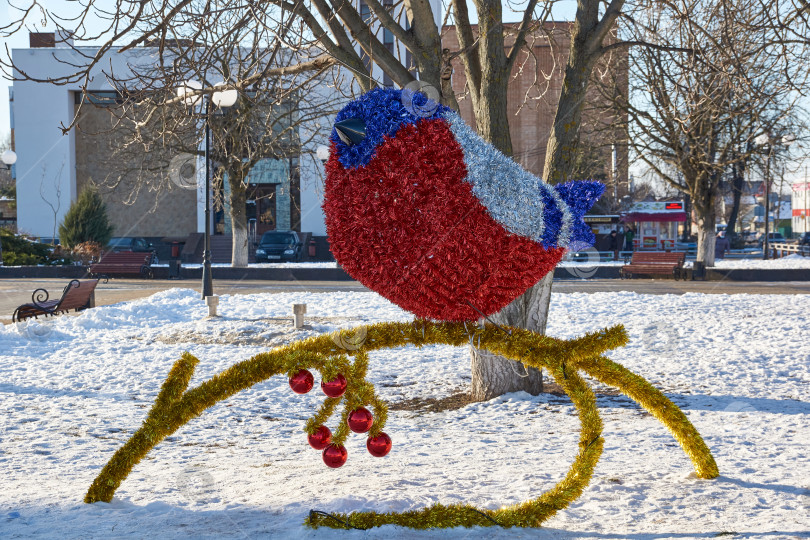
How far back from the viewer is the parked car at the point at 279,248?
3139 cm

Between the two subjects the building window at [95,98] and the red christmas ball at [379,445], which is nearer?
the red christmas ball at [379,445]

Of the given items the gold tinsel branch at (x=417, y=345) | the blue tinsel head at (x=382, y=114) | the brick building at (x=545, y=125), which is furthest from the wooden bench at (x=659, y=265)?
the blue tinsel head at (x=382, y=114)

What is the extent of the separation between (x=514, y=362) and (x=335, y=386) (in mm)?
3767

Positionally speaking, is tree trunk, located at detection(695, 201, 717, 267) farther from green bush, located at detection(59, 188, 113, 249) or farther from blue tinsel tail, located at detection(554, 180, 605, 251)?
green bush, located at detection(59, 188, 113, 249)

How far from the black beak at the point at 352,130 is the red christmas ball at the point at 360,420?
1.30m

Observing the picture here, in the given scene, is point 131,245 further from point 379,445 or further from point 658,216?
point 379,445

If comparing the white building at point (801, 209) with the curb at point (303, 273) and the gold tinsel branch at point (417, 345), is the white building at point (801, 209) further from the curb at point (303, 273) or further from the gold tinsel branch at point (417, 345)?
the gold tinsel branch at point (417, 345)

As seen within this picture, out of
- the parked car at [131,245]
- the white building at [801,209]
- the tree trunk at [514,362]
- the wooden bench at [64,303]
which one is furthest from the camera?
the white building at [801,209]

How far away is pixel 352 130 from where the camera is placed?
3.29 metres

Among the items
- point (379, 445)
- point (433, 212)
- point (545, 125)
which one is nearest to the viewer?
point (433, 212)

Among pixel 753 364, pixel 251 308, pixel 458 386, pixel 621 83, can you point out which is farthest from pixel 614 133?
pixel 458 386

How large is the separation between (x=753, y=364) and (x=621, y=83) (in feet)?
47.8

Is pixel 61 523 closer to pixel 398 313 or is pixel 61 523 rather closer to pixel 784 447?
pixel 784 447

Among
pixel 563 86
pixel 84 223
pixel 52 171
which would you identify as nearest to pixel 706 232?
pixel 563 86
